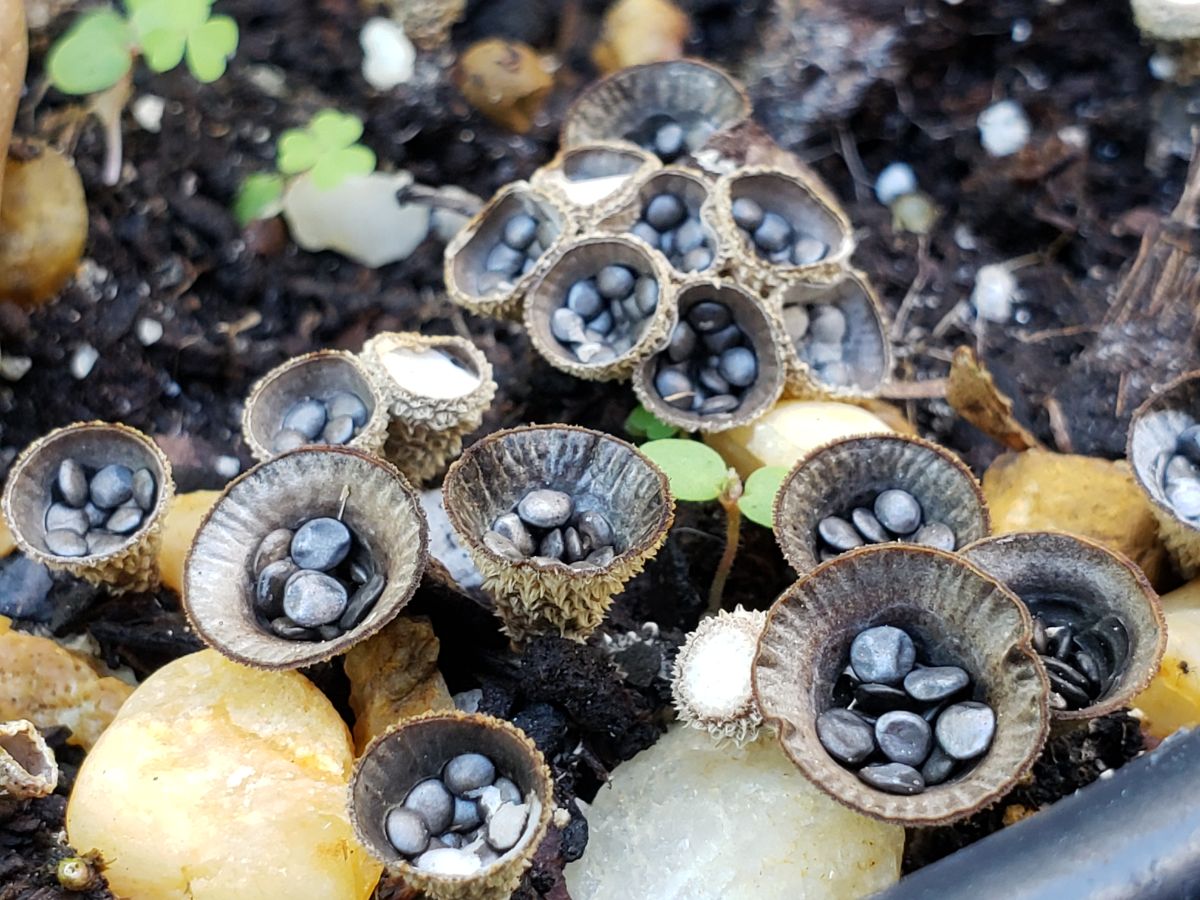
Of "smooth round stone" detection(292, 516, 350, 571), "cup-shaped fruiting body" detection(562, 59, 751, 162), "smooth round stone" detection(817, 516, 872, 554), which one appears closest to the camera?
"smooth round stone" detection(292, 516, 350, 571)

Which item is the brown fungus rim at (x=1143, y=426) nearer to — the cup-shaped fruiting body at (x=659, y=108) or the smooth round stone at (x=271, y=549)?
the cup-shaped fruiting body at (x=659, y=108)

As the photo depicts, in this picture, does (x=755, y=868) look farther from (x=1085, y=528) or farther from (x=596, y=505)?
(x=1085, y=528)

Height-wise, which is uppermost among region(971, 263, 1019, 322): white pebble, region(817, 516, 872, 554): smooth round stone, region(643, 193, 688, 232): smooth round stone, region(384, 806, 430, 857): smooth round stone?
region(643, 193, 688, 232): smooth round stone

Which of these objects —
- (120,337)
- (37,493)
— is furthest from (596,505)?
(120,337)

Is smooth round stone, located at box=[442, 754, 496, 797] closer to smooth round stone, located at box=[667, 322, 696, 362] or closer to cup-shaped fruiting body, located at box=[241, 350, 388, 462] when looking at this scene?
cup-shaped fruiting body, located at box=[241, 350, 388, 462]

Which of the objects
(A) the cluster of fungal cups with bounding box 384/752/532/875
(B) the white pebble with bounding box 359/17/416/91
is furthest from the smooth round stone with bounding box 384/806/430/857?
(B) the white pebble with bounding box 359/17/416/91

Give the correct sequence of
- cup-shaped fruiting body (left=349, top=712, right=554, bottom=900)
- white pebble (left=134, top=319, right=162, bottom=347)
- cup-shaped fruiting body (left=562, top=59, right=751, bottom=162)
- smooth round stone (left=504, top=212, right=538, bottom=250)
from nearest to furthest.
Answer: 1. cup-shaped fruiting body (left=349, top=712, right=554, bottom=900)
2. smooth round stone (left=504, top=212, right=538, bottom=250)
3. white pebble (left=134, top=319, right=162, bottom=347)
4. cup-shaped fruiting body (left=562, top=59, right=751, bottom=162)

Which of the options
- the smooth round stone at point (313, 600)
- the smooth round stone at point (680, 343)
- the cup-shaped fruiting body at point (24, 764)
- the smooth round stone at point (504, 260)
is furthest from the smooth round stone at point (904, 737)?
the smooth round stone at point (504, 260)
